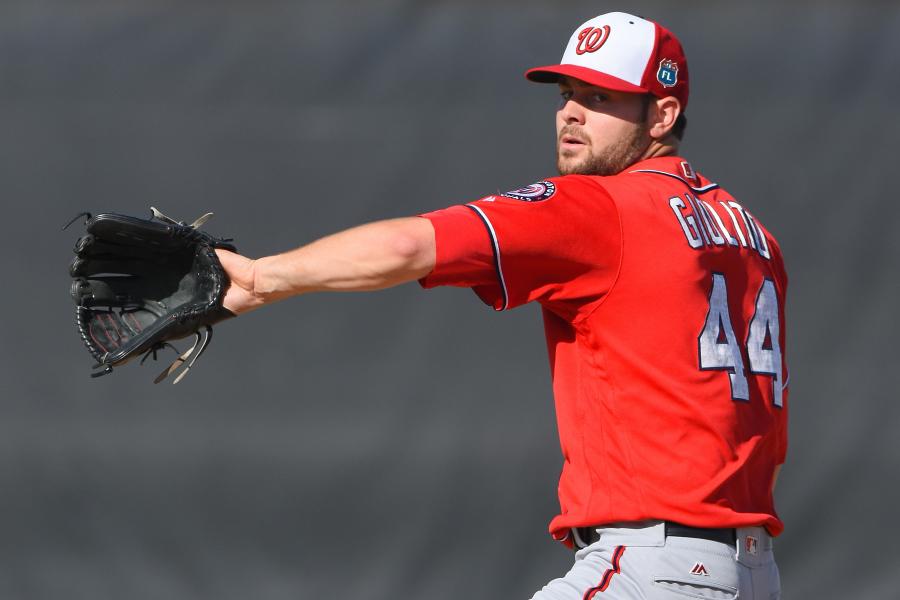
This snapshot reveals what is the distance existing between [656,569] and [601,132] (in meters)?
0.89

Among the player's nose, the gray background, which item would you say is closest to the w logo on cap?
the player's nose

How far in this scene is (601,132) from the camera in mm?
2496

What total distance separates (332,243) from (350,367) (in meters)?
1.77

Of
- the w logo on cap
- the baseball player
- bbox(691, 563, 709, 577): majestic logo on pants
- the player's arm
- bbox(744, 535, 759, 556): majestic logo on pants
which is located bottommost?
bbox(744, 535, 759, 556): majestic logo on pants

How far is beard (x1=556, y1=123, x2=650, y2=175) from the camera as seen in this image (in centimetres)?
248

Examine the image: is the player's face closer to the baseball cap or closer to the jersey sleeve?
the baseball cap

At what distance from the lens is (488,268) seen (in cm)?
208

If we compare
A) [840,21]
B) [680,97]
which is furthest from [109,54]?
[840,21]

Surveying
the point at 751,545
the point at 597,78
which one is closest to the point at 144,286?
the point at 597,78

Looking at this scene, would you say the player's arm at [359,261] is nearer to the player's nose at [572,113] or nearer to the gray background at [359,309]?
the player's nose at [572,113]

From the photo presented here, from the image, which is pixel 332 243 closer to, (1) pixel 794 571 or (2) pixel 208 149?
(2) pixel 208 149

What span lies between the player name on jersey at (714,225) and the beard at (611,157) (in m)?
0.21

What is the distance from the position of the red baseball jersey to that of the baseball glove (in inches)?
19.3

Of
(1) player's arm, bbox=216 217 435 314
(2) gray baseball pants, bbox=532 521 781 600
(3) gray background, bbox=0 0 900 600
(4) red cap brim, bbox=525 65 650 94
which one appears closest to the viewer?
(1) player's arm, bbox=216 217 435 314
